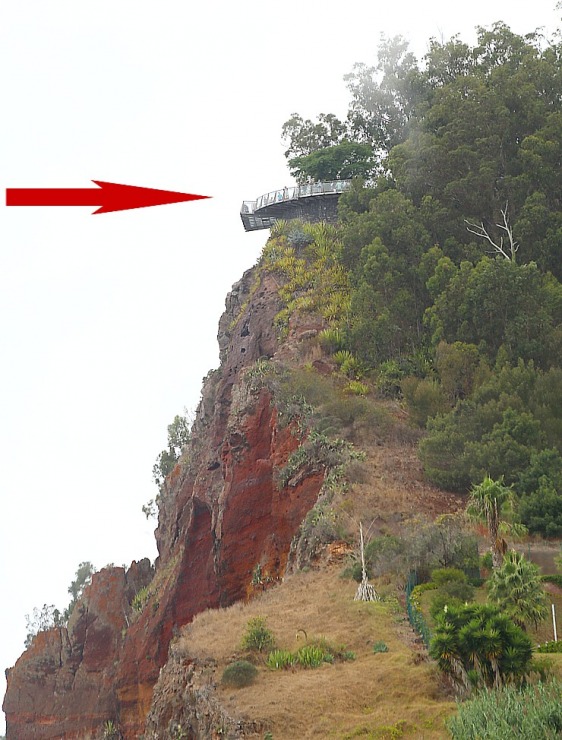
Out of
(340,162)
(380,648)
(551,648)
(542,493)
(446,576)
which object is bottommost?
(551,648)

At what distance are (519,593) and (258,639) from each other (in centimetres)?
617

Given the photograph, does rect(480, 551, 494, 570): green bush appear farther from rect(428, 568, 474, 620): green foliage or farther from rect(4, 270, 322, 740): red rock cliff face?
rect(4, 270, 322, 740): red rock cliff face

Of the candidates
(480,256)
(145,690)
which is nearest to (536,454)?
(480,256)

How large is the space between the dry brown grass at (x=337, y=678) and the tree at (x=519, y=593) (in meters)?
2.29

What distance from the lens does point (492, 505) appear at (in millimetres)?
25141

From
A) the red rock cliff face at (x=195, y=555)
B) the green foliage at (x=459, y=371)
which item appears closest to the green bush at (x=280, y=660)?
the red rock cliff face at (x=195, y=555)

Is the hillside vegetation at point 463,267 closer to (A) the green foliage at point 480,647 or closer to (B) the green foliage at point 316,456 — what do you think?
(B) the green foliage at point 316,456

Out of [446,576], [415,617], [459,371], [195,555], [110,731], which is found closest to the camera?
[415,617]

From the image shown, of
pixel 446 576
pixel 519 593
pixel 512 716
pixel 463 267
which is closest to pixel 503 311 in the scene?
pixel 463 267

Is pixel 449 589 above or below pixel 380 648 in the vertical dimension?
above

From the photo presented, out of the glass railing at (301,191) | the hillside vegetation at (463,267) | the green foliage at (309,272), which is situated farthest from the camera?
the glass railing at (301,191)

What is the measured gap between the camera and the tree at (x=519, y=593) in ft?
70.0

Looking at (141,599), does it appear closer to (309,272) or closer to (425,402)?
(309,272)

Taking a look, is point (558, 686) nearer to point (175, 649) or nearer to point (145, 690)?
point (175, 649)
